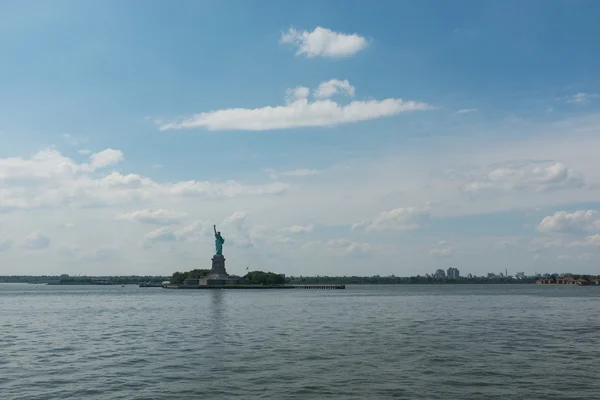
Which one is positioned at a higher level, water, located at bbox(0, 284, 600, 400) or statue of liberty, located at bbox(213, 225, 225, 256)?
statue of liberty, located at bbox(213, 225, 225, 256)

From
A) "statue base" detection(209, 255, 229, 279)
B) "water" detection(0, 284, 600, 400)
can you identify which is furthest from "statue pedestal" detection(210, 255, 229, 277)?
"water" detection(0, 284, 600, 400)

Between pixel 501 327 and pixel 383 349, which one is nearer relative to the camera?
pixel 383 349

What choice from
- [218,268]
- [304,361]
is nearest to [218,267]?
[218,268]

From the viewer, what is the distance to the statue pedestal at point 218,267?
619 feet

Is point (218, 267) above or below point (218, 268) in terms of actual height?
above

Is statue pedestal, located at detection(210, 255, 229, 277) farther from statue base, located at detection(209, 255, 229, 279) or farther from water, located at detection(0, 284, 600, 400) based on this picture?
water, located at detection(0, 284, 600, 400)

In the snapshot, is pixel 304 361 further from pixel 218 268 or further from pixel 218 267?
pixel 218 268

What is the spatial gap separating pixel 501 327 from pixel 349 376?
90.6ft

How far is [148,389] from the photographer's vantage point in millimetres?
24891

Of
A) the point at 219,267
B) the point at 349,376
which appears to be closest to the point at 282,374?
the point at 349,376

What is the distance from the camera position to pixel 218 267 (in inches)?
7549

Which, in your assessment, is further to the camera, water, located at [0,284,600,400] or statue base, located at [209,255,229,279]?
statue base, located at [209,255,229,279]

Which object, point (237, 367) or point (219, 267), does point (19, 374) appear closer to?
point (237, 367)

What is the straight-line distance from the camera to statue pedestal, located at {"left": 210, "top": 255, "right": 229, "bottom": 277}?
189 metres
